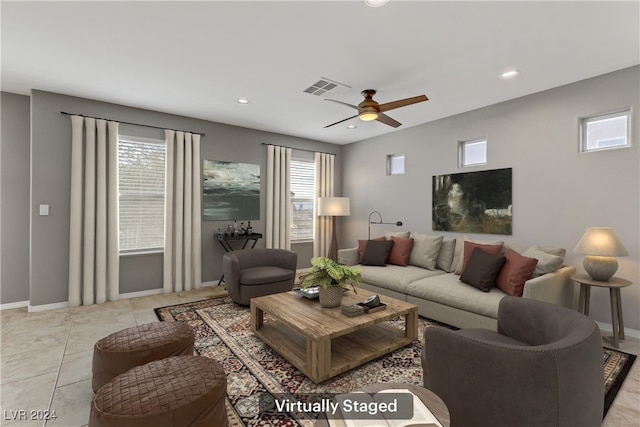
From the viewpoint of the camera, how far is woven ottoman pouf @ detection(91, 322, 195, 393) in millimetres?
1868

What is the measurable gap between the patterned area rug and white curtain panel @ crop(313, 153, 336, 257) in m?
3.17

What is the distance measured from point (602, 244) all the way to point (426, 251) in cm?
184

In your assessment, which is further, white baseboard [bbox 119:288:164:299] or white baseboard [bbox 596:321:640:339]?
white baseboard [bbox 119:288:164:299]

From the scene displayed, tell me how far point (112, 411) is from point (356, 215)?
5.31m

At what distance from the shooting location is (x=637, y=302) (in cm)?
298

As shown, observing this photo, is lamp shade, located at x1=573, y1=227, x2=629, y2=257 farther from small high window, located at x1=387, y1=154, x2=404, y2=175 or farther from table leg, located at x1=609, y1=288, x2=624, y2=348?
small high window, located at x1=387, y1=154, x2=404, y2=175

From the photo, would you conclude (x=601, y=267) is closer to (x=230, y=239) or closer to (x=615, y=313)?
(x=615, y=313)

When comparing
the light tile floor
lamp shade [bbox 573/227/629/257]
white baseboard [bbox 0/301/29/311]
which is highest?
lamp shade [bbox 573/227/629/257]

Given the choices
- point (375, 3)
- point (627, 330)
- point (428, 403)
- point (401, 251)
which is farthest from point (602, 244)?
point (375, 3)

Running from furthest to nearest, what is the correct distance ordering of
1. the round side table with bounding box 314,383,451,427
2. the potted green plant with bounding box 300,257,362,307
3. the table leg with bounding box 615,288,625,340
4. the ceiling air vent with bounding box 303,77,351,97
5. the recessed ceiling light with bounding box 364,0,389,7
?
the ceiling air vent with bounding box 303,77,351,97 < the table leg with bounding box 615,288,625,340 < the potted green plant with bounding box 300,257,362,307 < the recessed ceiling light with bounding box 364,0,389,7 < the round side table with bounding box 314,383,451,427

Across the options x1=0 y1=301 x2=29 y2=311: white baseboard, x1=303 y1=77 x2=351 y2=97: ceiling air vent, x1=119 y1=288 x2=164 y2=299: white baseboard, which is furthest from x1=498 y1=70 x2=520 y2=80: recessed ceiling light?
x1=0 y1=301 x2=29 y2=311: white baseboard

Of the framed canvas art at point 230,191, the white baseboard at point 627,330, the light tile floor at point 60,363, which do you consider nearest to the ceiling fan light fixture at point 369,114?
the framed canvas art at point 230,191

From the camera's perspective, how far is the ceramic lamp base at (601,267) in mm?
2840

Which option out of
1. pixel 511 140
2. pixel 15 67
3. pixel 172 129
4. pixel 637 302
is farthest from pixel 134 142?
pixel 637 302
